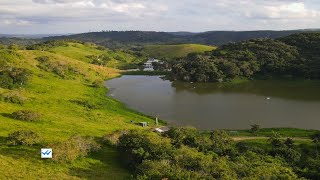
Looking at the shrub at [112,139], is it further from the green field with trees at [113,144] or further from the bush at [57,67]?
the bush at [57,67]

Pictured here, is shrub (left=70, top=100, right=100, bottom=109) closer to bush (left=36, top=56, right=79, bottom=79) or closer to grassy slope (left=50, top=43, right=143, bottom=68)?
bush (left=36, top=56, right=79, bottom=79)

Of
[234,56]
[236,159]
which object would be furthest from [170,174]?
[234,56]

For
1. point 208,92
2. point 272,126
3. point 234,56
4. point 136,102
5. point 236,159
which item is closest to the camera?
point 236,159

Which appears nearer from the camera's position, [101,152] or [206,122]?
[101,152]

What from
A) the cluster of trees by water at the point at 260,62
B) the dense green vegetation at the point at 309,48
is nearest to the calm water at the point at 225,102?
the cluster of trees by water at the point at 260,62

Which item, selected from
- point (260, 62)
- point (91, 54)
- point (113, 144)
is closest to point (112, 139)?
point (113, 144)

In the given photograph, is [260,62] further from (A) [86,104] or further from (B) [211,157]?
(B) [211,157]

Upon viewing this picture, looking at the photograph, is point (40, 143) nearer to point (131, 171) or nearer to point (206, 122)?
point (131, 171)
